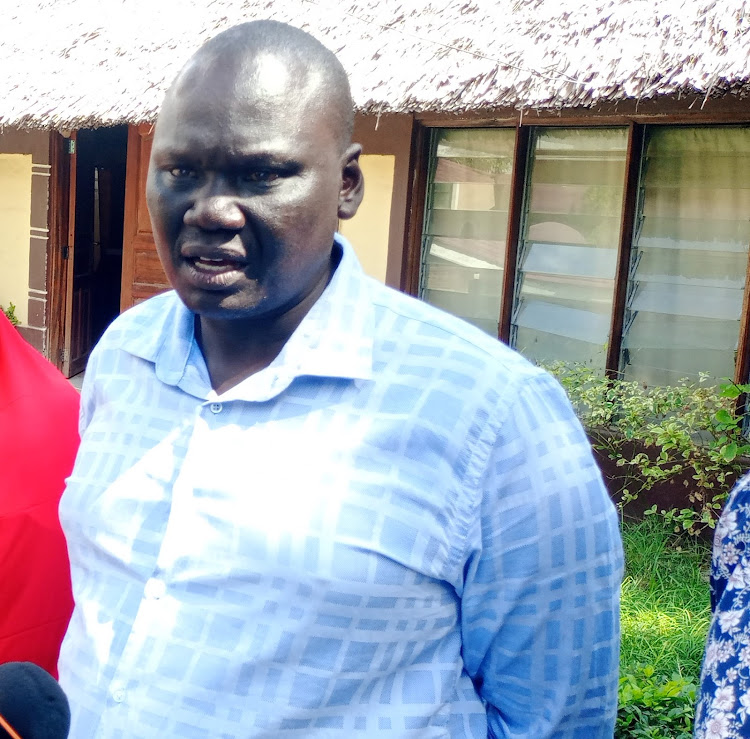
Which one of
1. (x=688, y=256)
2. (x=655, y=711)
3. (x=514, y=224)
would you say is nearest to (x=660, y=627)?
(x=655, y=711)

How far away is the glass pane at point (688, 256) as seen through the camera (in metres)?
4.98

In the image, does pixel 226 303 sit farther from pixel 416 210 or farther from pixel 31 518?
pixel 416 210

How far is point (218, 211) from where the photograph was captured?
1325 mm

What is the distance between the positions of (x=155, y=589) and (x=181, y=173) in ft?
1.95

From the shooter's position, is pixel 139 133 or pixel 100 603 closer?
pixel 100 603

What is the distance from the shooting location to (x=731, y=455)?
4480mm

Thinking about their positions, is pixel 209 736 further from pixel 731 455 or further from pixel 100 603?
pixel 731 455

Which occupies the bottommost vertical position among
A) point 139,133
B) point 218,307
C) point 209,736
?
point 209,736

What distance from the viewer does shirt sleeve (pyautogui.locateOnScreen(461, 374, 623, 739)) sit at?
1.31 metres

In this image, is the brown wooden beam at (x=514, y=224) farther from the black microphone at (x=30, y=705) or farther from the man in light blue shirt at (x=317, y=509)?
the black microphone at (x=30, y=705)

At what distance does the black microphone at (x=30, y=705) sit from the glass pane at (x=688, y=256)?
4510 mm

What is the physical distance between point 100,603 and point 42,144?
23.3ft

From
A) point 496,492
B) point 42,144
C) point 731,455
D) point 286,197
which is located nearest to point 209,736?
point 496,492

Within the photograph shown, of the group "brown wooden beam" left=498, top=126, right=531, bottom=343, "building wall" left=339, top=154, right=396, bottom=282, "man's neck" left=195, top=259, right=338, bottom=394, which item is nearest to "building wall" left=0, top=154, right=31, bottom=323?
"building wall" left=339, top=154, right=396, bottom=282
